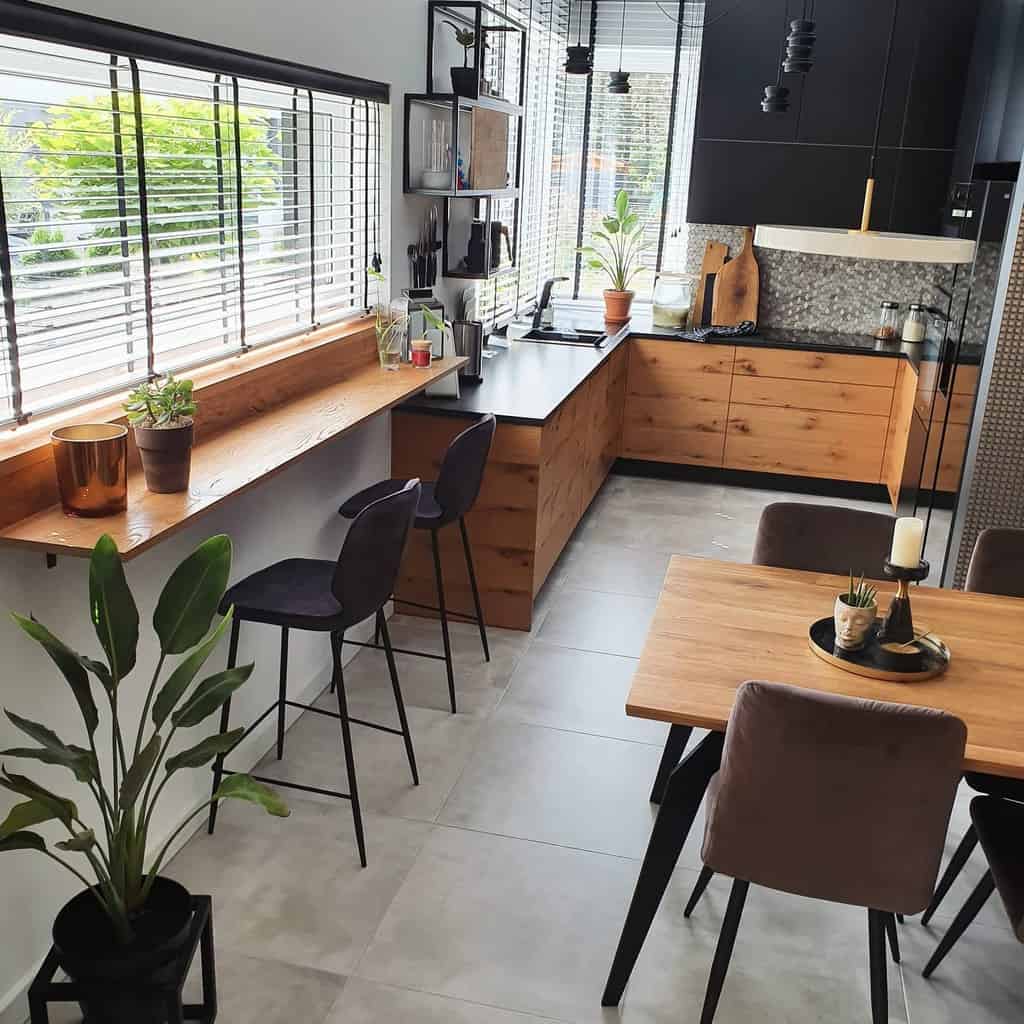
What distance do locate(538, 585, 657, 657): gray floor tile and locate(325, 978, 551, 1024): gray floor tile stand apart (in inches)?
74.8

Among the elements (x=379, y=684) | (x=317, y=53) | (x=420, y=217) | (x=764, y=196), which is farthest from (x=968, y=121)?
(x=379, y=684)

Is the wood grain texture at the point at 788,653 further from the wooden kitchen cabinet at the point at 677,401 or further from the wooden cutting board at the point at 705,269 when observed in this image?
the wooden cutting board at the point at 705,269

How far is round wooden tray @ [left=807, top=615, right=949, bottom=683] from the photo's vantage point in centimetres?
239

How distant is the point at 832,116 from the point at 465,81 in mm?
2604

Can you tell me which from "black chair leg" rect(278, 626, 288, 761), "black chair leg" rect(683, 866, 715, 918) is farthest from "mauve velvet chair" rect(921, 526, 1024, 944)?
"black chair leg" rect(278, 626, 288, 761)

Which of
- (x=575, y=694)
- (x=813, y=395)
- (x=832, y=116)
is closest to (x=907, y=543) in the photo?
(x=575, y=694)

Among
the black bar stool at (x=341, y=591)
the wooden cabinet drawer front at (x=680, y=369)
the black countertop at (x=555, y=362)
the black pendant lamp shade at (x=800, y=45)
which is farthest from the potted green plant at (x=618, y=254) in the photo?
the black bar stool at (x=341, y=591)

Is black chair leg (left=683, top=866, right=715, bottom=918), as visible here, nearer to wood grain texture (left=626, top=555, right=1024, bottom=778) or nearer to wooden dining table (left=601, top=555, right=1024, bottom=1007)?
wooden dining table (left=601, top=555, right=1024, bottom=1007)

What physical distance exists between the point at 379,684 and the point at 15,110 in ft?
7.36

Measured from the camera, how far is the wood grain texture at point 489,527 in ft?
13.6

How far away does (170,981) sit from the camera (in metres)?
2.06

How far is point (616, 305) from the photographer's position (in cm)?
648

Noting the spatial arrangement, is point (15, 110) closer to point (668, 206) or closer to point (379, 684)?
point (379, 684)

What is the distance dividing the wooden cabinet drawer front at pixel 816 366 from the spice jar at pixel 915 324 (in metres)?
0.30
